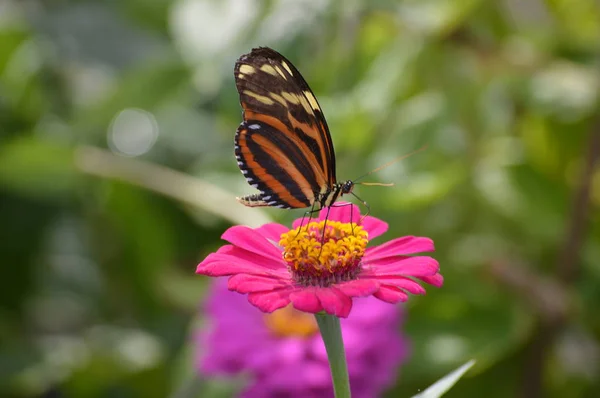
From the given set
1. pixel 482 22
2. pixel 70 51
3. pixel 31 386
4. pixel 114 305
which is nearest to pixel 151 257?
pixel 114 305

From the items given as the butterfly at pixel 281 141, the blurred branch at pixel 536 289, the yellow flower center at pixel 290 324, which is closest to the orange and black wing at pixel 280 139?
the butterfly at pixel 281 141

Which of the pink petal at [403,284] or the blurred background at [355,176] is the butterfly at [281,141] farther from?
the blurred background at [355,176]

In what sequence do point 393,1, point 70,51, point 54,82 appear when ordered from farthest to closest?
A: point 70,51, point 54,82, point 393,1

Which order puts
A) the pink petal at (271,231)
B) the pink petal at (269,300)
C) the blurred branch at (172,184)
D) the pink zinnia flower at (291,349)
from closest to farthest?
the pink petal at (269,300)
the pink petal at (271,231)
the pink zinnia flower at (291,349)
the blurred branch at (172,184)

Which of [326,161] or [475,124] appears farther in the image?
[475,124]

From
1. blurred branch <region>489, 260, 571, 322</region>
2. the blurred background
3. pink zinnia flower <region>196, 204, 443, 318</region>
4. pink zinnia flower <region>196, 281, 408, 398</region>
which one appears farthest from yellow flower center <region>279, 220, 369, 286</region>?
blurred branch <region>489, 260, 571, 322</region>

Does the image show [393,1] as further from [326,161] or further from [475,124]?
[326,161]

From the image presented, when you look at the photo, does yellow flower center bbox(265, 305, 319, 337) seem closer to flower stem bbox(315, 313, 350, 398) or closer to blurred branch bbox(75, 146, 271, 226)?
blurred branch bbox(75, 146, 271, 226)
